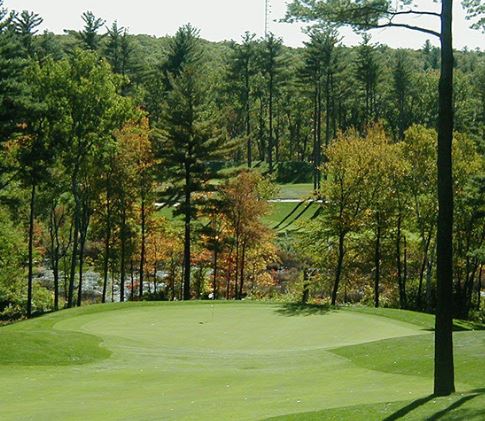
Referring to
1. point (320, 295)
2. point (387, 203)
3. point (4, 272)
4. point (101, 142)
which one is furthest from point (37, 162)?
point (320, 295)

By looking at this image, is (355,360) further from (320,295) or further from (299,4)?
(320,295)

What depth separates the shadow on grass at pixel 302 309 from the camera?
32594 mm

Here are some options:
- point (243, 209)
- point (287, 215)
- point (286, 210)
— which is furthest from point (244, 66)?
point (243, 209)

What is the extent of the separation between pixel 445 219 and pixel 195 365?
31.9 ft

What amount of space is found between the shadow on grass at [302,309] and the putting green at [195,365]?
0.63 feet

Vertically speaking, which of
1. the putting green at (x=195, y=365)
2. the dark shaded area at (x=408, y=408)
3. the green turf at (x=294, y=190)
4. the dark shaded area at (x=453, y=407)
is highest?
the green turf at (x=294, y=190)

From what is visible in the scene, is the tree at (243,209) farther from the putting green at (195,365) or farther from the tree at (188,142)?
the putting green at (195,365)

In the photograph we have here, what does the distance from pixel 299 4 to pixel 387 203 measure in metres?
29.7

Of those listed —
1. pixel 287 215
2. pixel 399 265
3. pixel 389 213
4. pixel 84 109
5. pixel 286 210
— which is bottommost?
pixel 399 265

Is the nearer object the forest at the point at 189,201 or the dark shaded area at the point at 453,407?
the dark shaded area at the point at 453,407

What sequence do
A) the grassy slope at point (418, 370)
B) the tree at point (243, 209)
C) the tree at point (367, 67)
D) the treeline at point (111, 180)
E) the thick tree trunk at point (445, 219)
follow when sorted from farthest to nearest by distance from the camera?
1. the tree at point (367, 67)
2. the tree at point (243, 209)
3. the treeline at point (111, 180)
4. the thick tree trunk at point (445, 219)
5. the grassy slope at point (418, 370)

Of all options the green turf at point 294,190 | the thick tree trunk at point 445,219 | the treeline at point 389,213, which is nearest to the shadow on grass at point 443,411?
the thick tree trunk at point 445,219

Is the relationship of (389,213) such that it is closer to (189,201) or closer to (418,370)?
(189,201)

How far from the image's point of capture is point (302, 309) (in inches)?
1328
